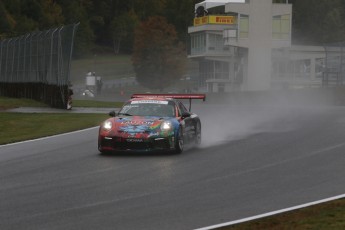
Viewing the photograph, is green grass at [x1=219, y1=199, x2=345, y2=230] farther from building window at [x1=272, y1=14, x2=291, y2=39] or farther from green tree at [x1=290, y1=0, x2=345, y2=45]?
green tree at [x1=290, y1=0, x2=345, y2=45]

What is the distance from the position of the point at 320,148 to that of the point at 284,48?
70.5 metres

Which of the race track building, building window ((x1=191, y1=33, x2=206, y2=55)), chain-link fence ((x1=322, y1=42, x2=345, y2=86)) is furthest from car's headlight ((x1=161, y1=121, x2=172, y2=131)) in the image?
building window ((x1=191, y1=33, x2=206, y2=55))

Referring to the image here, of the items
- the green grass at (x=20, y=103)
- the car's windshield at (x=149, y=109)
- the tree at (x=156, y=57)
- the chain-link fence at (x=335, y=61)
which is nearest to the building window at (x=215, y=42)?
the tree at (x=156, y=57)

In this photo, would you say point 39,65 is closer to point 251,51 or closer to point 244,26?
point 244,26

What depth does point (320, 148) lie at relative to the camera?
1766 cm

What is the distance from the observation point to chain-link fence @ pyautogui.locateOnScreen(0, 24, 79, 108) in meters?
35.8

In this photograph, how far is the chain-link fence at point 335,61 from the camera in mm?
48375

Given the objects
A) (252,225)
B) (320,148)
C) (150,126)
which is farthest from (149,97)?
(252,225)

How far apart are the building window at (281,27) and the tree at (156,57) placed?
84.7 feet

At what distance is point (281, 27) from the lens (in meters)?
80.9

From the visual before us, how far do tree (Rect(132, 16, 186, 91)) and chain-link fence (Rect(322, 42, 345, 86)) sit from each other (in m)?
51.6

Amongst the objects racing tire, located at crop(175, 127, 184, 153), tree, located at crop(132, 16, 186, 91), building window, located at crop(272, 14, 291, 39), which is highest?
building window, located at crop(272, 14, 291, 39)

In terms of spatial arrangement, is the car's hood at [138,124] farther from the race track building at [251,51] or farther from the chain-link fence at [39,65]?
the race track building at [251,51]

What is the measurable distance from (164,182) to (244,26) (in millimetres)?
66202
